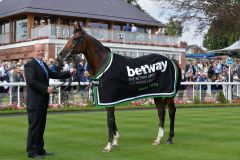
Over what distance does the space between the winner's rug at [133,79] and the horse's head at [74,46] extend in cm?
61

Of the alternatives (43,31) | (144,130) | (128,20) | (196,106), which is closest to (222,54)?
(128,20)

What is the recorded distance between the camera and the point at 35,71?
882cm

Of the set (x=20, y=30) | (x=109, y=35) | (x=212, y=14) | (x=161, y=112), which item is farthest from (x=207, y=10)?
(x=161, y=112)

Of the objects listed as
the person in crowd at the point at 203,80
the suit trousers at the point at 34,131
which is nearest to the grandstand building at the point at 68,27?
the person in crowd at the point at 203,80

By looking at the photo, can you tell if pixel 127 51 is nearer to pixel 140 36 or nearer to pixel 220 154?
pixel 140 36

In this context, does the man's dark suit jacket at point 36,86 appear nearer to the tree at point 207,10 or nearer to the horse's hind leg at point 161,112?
the horse's hind leg at point 161,112

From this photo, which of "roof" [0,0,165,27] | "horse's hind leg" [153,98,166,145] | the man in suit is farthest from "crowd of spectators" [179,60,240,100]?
the man in suit

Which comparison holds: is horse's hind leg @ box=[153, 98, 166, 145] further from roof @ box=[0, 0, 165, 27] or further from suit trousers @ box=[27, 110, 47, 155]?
roof @ box=[0, 0, 165, 27]

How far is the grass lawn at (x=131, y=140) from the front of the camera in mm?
8828

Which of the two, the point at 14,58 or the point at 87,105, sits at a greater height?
the point at 14,58

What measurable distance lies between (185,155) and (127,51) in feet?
99.0

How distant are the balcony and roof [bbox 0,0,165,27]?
218cm

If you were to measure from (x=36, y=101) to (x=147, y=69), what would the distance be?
2.64 meters

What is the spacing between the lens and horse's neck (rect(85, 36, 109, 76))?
9688mm
